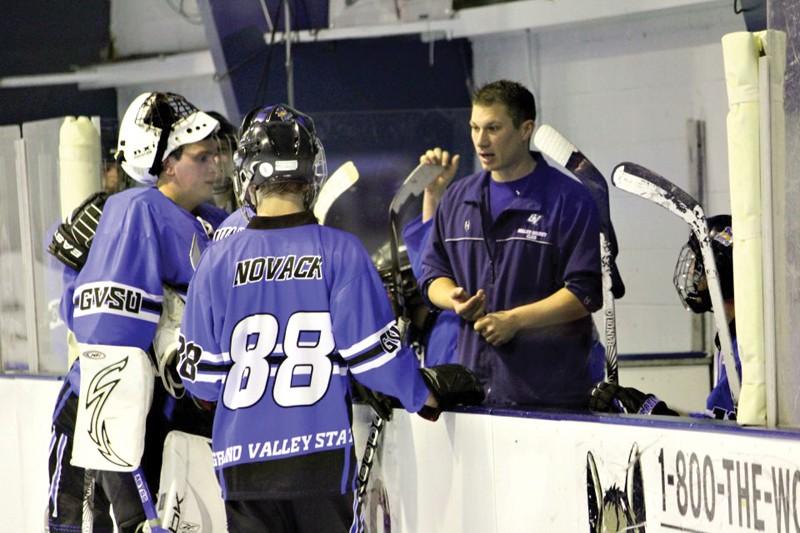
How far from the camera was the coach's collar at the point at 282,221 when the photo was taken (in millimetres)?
2631

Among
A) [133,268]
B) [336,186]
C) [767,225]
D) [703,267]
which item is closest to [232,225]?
[133,268]

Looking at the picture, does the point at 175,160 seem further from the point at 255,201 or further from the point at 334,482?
the point at 334,482

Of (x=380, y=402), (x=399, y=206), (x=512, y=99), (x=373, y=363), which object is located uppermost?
(x=512, y=99)

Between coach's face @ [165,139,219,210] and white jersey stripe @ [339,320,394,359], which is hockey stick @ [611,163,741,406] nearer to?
white jersey stripe @ [339,320,394,359]

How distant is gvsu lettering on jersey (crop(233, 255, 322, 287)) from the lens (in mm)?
2596

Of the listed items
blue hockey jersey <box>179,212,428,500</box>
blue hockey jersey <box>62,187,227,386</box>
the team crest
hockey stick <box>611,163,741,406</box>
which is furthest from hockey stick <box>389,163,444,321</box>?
the team crest

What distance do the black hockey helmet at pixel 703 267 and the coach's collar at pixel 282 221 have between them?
798 mm

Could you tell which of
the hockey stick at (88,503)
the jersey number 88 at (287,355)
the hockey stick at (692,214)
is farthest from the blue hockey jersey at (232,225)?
the hockey stick at (692,214)

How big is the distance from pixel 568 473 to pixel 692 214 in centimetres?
56

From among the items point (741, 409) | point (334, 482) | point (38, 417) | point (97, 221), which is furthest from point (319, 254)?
point (38, 417)

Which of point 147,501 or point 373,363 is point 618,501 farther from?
point 147,501

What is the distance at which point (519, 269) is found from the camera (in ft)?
11.2

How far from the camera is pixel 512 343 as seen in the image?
341cm

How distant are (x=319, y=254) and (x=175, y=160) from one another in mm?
868
